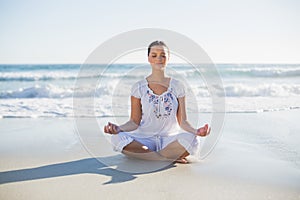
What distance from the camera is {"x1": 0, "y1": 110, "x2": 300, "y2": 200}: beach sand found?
2.42m

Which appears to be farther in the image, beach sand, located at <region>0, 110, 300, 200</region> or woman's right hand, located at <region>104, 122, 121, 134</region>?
woman's right hand, located at <region>104, 122, 121, 134</region>

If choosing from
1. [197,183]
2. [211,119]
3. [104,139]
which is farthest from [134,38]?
[211,119]

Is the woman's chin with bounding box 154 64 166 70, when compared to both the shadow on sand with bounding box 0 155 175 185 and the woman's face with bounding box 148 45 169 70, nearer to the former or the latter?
the woman's face with bounding box 148 45 169 70

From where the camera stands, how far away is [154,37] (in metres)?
3.59

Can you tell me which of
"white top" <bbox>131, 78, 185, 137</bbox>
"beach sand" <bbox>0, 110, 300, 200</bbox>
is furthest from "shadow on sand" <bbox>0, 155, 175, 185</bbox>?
"white top" <bbox>131, 78, 185, 137</bbox>

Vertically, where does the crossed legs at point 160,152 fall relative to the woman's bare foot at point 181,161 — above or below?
above

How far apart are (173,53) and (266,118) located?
3.02 m

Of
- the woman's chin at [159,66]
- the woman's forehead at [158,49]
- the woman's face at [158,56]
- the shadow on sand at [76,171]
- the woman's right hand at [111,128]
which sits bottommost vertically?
the shadow on sand at [76,171]

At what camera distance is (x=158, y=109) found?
10.4 ft

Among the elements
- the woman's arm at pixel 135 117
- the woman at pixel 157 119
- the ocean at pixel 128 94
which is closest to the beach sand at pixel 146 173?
the woman at pixel 157 119

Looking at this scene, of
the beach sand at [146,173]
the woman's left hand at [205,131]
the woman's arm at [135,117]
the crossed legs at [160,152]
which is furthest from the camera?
the woman's arm at [135,117]

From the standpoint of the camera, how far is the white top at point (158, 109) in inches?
125

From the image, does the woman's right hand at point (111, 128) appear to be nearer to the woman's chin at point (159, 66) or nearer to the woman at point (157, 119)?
the woman at point (157, 119)

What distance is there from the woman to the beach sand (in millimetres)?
157
